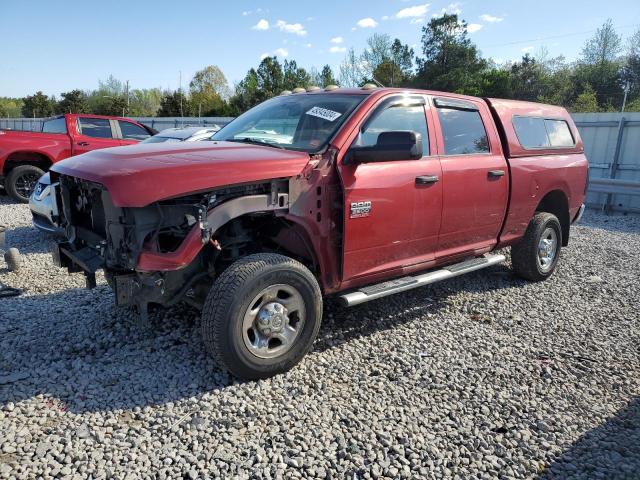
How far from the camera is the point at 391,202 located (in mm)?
3762

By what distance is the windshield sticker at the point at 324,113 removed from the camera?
12.4 ft

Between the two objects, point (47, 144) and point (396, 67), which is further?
point (396, 67)

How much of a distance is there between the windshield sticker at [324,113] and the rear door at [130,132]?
806cm

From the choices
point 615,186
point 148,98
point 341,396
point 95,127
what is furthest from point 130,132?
point 148,98

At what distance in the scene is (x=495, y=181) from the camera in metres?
4.72

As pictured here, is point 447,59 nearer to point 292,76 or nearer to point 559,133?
point 292,76

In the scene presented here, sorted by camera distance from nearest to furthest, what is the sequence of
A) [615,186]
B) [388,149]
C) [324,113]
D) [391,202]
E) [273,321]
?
[273,321] < [388,149] < [391,202] < [324,113] < [615,186]

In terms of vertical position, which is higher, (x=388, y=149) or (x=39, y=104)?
(x=39, y=104)

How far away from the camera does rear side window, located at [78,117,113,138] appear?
1045 cm

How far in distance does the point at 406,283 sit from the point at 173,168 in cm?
207

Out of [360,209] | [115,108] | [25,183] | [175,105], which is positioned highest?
[175,105]

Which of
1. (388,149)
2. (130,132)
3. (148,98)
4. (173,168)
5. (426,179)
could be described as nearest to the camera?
(173,168)

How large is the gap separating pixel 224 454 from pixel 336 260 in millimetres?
1587

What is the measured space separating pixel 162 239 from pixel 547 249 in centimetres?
455
